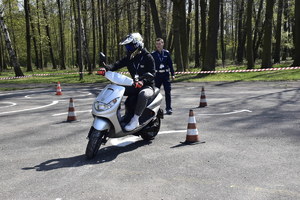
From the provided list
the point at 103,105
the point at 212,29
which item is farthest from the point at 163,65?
the point at 212,29

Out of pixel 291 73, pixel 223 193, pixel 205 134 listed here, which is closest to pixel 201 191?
pixel 223 193

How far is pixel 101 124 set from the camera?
199 inches

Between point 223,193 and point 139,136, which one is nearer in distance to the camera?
point 223,193

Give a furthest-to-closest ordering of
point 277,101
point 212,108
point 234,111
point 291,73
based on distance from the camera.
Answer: point 291,73 < point 277,101 < point 212,108 < point 234,111

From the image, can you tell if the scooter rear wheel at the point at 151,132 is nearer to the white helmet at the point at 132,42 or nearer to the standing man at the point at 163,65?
the white helmet at the point at 132,42

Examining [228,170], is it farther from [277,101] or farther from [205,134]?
[277,101]

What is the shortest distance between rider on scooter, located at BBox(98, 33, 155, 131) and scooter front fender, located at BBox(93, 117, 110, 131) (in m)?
0.45

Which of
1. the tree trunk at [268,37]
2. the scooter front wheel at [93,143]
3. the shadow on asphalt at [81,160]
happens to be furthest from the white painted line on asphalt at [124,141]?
the tree trunk at [268,37]

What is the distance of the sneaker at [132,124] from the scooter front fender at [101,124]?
432mm

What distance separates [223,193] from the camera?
3.65 m

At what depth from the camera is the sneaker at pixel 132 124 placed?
5472 mm

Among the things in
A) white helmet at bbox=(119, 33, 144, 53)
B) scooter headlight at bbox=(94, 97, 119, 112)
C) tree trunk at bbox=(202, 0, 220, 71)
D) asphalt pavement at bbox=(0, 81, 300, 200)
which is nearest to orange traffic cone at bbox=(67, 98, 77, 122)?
asphalt pavement at bbox=(0, 81, 300, 200)

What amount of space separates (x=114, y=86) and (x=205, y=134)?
238 centimetres

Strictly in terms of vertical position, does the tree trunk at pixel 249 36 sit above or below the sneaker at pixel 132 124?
above
